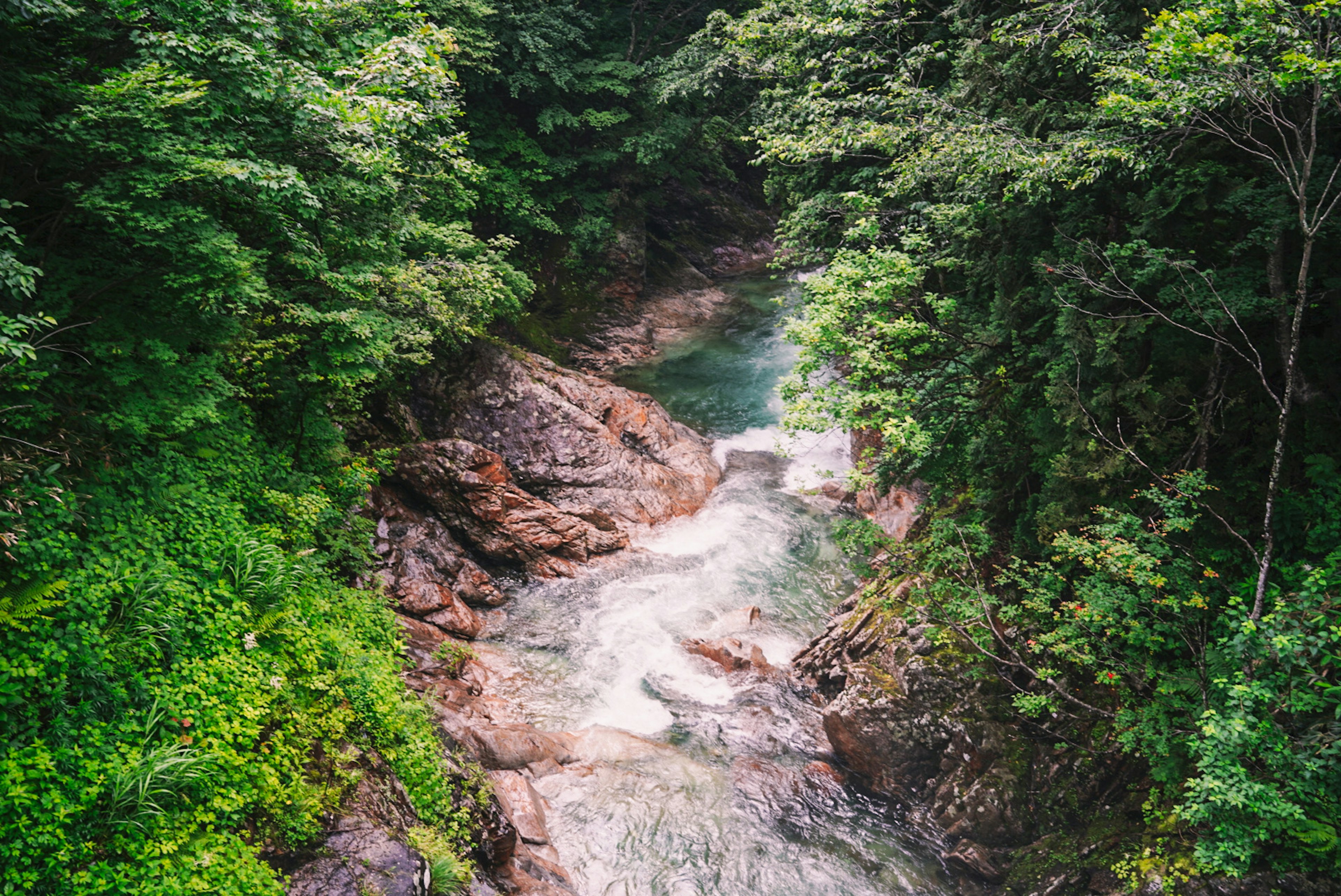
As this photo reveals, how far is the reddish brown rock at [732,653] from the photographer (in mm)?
10938

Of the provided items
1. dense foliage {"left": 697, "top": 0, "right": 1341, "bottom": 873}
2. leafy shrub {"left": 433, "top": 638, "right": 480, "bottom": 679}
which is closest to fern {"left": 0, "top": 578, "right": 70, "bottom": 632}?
leafy shrub {"left": 433, "top": 638, "right": 480, "bottom": 679}

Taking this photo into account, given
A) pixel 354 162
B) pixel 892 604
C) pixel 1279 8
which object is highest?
pixel 1279 8

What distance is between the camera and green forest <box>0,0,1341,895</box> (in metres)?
4.30

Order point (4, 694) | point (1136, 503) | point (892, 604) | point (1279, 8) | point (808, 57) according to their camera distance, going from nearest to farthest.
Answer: point (4, 694) < point (1279, 8) < point (1136, 503) < point (892, 604) < point (808, 57)

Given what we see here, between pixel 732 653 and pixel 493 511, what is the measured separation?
550 centimetres

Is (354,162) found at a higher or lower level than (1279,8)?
lower

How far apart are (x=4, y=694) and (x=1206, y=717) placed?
28.4 feet

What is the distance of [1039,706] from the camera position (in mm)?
7074

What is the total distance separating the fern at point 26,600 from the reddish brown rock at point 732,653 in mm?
8816

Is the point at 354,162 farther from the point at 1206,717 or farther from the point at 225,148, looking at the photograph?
the point at 1206,717

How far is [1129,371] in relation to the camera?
6.95m

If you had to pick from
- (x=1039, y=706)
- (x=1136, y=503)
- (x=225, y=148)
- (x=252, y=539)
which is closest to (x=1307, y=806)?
(x=1039, y=706)

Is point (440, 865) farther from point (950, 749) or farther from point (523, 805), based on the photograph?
point (950, 749)

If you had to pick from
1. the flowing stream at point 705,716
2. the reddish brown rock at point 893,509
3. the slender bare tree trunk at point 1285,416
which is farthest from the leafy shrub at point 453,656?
the slender bare tree trunk at point 1285,416
